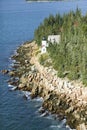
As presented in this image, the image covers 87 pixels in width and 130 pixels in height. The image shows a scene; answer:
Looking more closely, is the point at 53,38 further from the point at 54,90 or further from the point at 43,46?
the point at 54,90

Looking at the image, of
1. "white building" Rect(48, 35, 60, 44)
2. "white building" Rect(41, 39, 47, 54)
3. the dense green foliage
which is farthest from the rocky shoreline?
"white building" Rect(48, 35, 60, 44)

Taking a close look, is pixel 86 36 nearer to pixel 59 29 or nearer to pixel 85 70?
pixel 85 70

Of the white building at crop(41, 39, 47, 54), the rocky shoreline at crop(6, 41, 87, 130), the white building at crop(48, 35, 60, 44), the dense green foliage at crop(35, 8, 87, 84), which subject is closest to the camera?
the rocky shoreline at crop(6, 41, 87, 130)

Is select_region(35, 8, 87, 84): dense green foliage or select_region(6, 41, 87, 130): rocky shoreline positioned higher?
select_region(35, 8, 87, 84): dense green foliage

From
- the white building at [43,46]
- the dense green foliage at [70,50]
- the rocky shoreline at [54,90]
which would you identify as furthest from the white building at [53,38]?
the rocky shoreline at [54,90]

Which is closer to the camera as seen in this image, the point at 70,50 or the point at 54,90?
the point at 54,90

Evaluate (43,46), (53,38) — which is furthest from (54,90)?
(53,38)

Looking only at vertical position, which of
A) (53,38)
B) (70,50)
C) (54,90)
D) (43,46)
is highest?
(53,38)

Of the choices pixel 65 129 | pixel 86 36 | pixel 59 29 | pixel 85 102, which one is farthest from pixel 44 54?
pixel 65 129

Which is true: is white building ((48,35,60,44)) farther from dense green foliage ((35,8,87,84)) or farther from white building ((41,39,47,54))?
dense green foliage ((35,8,87,84))
